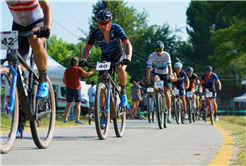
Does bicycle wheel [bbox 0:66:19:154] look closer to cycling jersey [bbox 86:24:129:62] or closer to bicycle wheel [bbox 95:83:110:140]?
bicycle wheel [bbox 95:83:110:140]

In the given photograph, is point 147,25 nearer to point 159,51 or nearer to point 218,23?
point 218,23

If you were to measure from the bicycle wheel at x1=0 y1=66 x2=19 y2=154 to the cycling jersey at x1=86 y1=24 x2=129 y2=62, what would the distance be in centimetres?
277

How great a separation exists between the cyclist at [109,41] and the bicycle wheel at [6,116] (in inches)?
91.4

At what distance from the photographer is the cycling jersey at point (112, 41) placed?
6.41 m

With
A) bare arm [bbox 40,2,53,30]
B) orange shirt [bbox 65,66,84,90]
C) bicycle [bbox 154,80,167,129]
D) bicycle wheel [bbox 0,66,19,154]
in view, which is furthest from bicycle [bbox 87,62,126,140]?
orange shirt [bbox 65,66,84,90]

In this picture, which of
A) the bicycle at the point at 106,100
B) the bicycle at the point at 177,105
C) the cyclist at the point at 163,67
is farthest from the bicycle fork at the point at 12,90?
the bicycle at the point at 177,105

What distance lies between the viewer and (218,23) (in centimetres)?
5850

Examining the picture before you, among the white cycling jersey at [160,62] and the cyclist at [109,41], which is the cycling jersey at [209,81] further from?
the cyclist at [109,41]

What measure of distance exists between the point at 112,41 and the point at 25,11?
2.39 meters

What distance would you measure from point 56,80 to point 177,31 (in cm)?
3916

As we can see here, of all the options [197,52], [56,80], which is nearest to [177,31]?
[197,52]

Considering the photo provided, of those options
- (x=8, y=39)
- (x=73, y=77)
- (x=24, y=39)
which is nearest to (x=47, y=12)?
(x=24, y=39)

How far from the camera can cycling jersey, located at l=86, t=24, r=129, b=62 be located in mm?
6410

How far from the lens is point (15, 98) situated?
12.7ft
